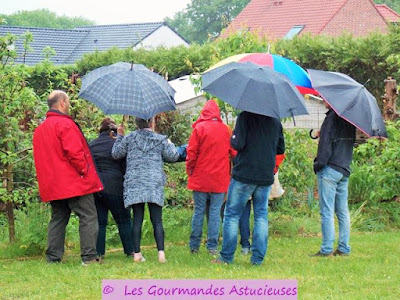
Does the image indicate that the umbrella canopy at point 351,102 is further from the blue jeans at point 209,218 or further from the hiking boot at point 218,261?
the hiking boot at point 218,261

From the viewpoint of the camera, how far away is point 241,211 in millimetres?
7629

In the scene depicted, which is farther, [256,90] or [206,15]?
[206,15]

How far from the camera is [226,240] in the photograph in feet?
25.2

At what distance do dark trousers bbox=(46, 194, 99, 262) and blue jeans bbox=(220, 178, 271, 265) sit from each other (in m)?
1.33

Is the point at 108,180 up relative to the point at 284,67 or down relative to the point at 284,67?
down

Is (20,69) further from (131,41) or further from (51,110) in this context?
(131,41)

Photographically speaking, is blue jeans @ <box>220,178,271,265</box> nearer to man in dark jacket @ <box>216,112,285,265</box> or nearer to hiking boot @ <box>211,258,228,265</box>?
man in dark jacket @ <box>216,112,285,265</box>

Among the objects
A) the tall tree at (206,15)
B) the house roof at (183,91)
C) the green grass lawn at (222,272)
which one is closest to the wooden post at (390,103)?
the house roof at (183,91)

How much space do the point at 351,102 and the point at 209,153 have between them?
156 cm

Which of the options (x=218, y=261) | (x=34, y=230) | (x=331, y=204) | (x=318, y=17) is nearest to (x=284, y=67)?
(x=331, y=204)

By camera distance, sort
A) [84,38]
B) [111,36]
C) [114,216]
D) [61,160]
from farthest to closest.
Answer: [84,38] → [111,36] → [114,216] → [61,160]

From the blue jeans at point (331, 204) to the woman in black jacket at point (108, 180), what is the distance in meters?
2.06

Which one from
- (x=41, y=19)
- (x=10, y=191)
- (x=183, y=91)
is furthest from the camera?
(x=41, y=19)

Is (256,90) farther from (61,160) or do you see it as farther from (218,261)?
(61,160)
